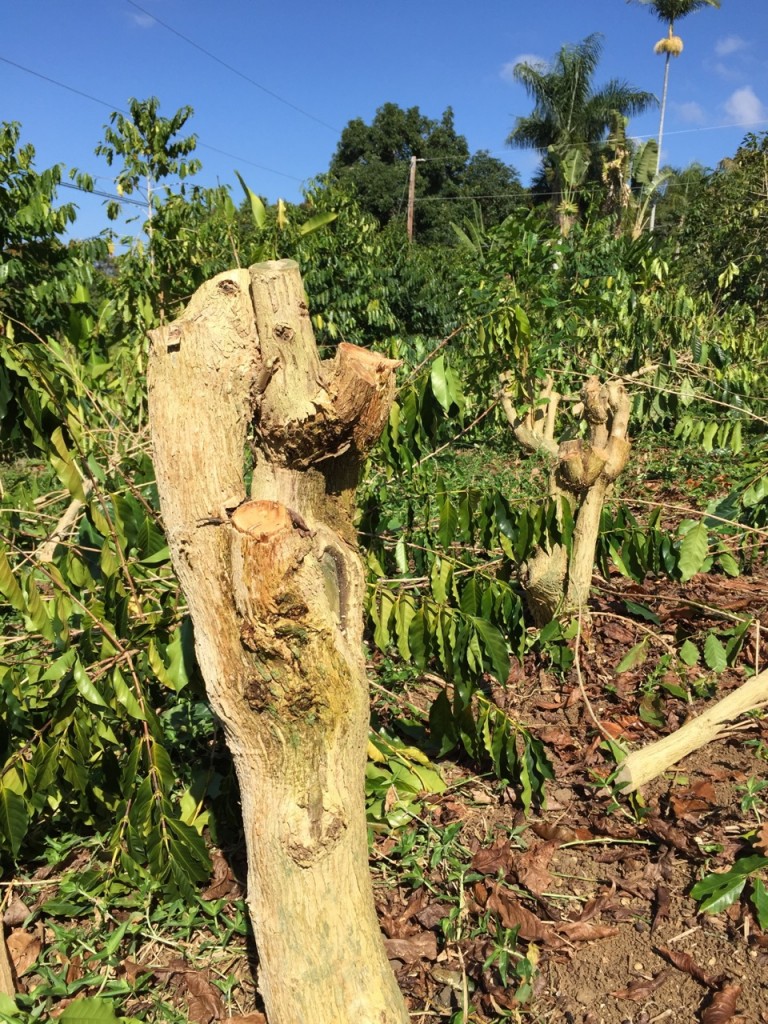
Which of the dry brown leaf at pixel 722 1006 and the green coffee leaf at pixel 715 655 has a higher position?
the green coffee leaf at pixel 715 655

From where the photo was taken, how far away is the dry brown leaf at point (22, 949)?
1977mm

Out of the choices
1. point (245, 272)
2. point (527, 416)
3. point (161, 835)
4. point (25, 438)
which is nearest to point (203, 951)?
point (161, 835)

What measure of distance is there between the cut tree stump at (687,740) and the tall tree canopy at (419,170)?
32.0 meters

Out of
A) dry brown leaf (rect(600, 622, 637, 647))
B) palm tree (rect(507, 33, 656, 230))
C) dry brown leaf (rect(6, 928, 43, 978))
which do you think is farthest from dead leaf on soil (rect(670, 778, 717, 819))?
palm tree (rect(507, 33, 656, 230))

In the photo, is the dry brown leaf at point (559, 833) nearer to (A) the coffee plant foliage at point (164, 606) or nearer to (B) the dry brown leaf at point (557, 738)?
(A) the coffee plant foliage at point (164, 606)

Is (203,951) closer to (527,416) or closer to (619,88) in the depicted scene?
(527,416)

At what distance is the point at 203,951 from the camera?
6.54 feet

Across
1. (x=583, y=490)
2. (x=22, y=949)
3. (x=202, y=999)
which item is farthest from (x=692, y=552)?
(x=22, y=949)

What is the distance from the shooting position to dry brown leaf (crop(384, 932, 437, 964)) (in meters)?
1.91

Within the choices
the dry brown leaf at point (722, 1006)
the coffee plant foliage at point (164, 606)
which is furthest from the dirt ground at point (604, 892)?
the coffee plant foliage at point (164, 606)

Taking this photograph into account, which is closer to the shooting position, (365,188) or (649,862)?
(649,862)

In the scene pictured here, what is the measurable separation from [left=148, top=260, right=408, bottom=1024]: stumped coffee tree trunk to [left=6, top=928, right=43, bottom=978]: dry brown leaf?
766 mm

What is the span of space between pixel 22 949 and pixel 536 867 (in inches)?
53.9

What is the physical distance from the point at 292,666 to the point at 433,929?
1.01 meters
